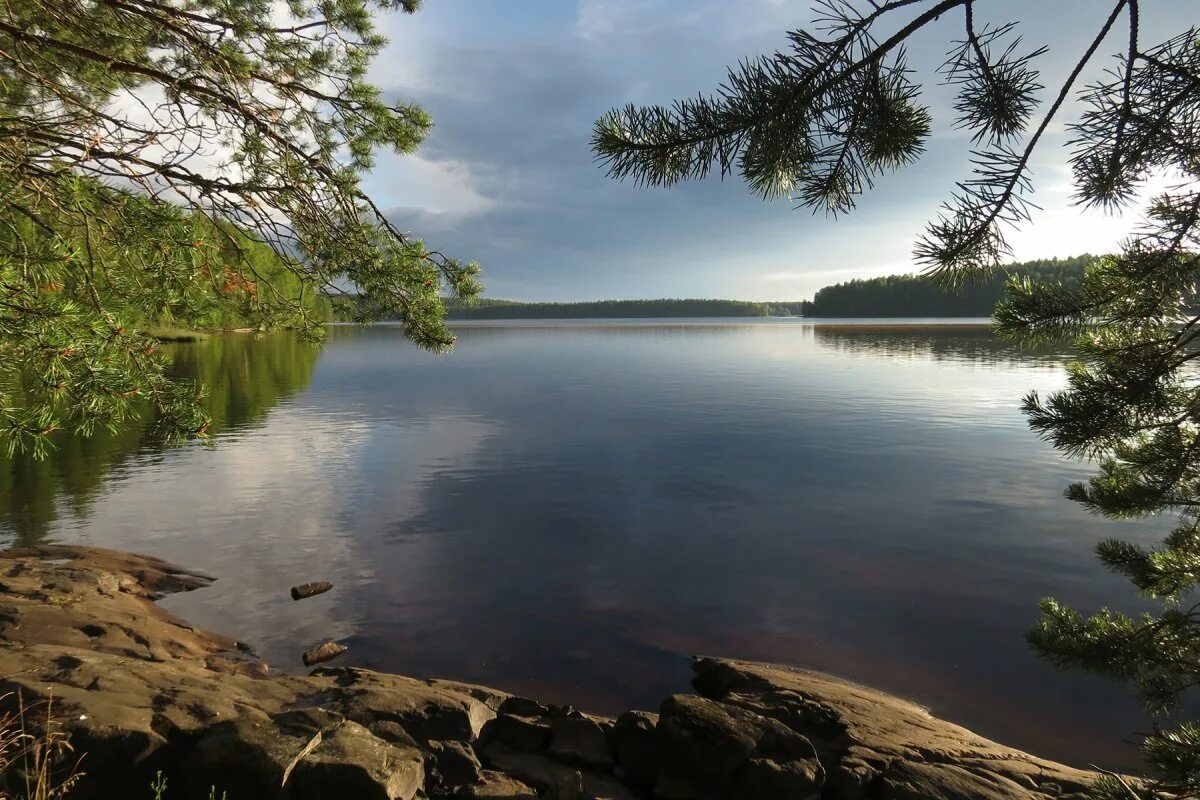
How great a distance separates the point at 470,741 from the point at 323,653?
3881 mm

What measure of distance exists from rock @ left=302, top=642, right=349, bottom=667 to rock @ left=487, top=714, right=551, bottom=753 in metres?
3.61

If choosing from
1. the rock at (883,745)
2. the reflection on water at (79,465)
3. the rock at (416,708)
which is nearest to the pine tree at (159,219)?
the reflection on water at (79,465)

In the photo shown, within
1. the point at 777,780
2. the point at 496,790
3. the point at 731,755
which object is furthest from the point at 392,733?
the point at 777,780

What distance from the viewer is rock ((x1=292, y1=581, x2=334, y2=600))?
35.1ft

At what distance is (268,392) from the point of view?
38.5 meters

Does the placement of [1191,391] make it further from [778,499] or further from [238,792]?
[778,499]

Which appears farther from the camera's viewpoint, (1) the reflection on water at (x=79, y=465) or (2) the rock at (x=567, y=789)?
(1) the reflection on water at (x=79, y=465)

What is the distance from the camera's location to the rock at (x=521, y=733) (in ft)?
20.2

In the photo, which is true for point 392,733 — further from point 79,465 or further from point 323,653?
point 79,465

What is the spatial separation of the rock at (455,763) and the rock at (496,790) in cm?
9

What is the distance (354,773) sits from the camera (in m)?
4.49

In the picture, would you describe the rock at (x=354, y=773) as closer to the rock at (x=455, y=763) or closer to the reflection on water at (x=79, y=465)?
the rock at (x=455, y=763)

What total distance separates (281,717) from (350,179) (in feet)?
17.0

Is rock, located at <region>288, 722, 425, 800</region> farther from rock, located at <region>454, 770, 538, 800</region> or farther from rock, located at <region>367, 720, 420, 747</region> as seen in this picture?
rock, located at <region>367, 720, 420, 747</region>
